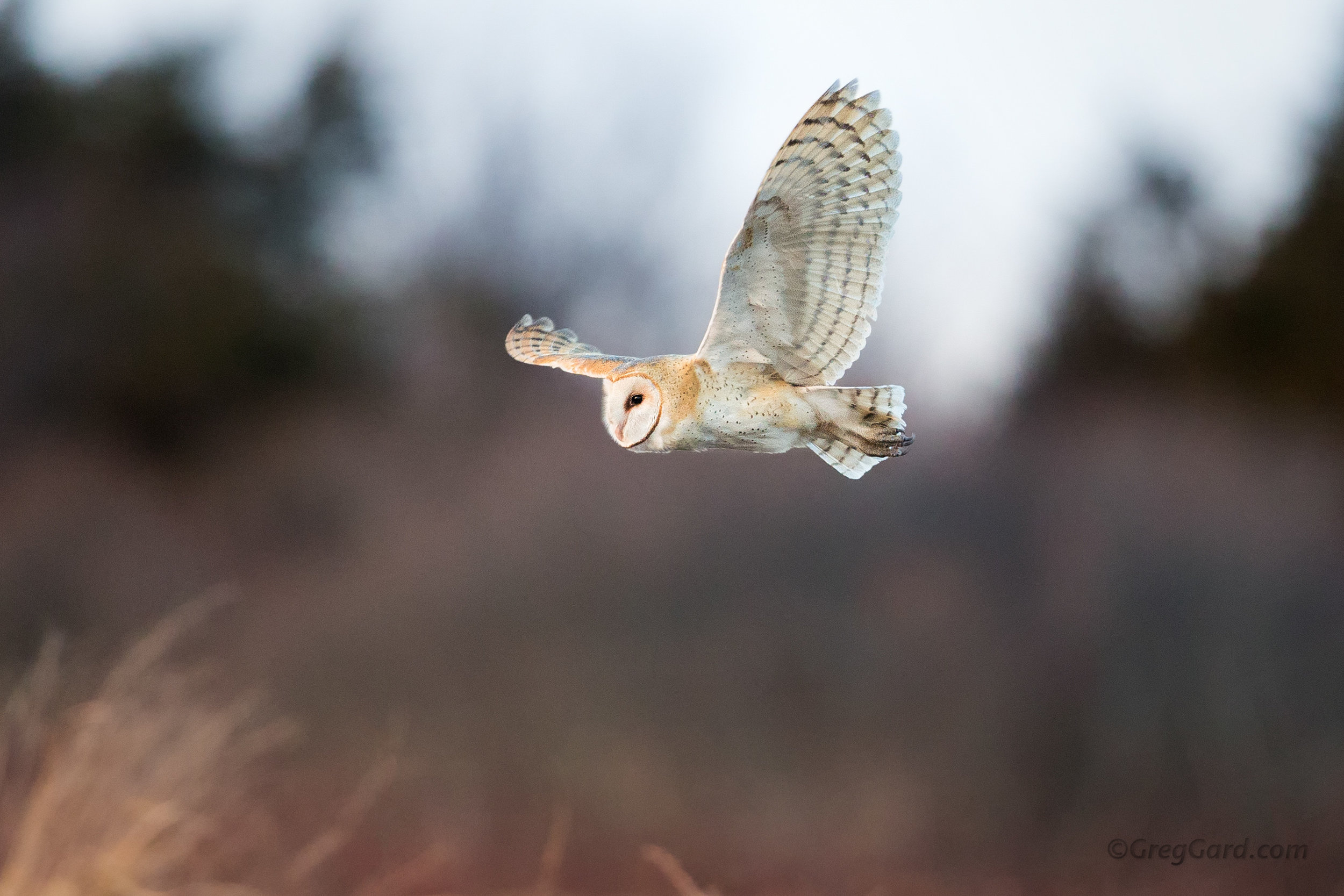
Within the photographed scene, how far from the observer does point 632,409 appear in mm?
745

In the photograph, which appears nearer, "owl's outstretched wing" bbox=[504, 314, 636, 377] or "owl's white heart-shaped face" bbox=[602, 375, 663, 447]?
"owl's white heart-shaped face" bbox=[602, 375, 663, 447]

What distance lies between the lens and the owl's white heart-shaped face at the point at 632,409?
28.5 inches

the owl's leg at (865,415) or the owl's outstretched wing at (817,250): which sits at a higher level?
the owl's outstretched wing at (817,250)

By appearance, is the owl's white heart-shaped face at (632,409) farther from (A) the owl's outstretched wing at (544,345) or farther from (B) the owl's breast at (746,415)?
(A) the owl's outstretched wing at (544,345)

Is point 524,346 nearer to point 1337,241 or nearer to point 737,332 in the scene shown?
point 737,332

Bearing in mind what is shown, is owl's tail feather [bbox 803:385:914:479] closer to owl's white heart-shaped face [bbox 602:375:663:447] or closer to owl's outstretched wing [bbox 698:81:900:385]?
owl's outstretched wing [bbox 698:81:900:385]

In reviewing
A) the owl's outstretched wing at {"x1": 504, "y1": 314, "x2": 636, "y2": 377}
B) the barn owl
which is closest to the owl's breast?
the barn owl

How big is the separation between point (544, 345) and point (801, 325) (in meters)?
0.34

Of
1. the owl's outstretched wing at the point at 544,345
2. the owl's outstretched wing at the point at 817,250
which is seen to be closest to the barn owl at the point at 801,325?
the owl's outstretched wing at the point at 817,250

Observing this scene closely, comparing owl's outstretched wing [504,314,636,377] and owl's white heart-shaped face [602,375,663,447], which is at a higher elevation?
owl's outstretched wing [504,314,636,377]

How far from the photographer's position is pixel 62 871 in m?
1.84

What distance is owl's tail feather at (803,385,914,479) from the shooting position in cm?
77

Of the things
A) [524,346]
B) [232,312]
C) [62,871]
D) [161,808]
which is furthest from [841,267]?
[232,312]

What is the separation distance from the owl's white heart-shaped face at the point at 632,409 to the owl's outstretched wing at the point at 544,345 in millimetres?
169
